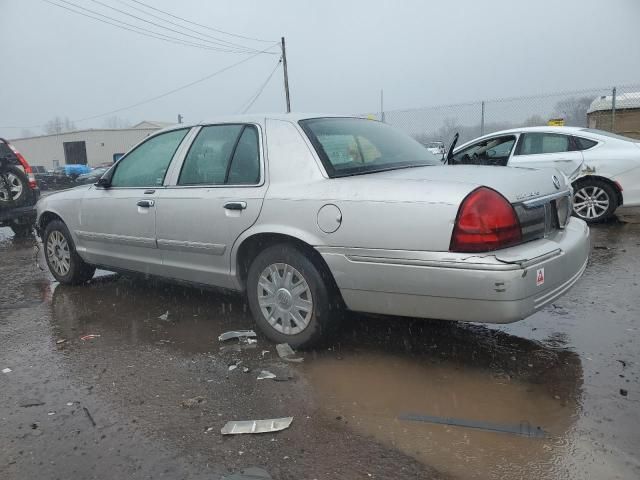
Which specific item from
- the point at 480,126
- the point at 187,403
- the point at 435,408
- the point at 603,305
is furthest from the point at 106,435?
the point at 480,126

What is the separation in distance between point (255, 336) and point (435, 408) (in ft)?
5.06

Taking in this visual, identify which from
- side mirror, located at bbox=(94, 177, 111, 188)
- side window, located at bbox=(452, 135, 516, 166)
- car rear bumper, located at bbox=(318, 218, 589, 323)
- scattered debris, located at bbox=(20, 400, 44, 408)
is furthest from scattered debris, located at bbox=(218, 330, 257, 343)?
side window, located at bbox=(452, 135, 516, 166)

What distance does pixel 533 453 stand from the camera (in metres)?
2.35

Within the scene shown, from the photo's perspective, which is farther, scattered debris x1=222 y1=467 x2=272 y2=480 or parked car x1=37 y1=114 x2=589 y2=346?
parked car x1=37 y1=114 x2=589 y2=346

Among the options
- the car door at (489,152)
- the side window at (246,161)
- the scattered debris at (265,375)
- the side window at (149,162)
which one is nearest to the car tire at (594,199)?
the car door at (489,152)

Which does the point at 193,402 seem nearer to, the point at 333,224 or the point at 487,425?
the point at 333,224

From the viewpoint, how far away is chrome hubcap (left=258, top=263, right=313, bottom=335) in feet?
11.1

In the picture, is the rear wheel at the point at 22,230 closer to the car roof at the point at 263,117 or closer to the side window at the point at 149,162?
the side window at the point at 149,162

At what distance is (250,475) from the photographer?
7.50 ft

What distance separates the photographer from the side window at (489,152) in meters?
8.04

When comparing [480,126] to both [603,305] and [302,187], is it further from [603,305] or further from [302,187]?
[302,187]

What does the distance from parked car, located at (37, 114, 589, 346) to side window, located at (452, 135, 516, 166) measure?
422 cm

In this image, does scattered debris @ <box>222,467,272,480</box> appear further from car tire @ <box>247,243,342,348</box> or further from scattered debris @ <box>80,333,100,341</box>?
scattered debris @ <box>80,333,100,341</box>

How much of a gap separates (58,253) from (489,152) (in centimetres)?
614
